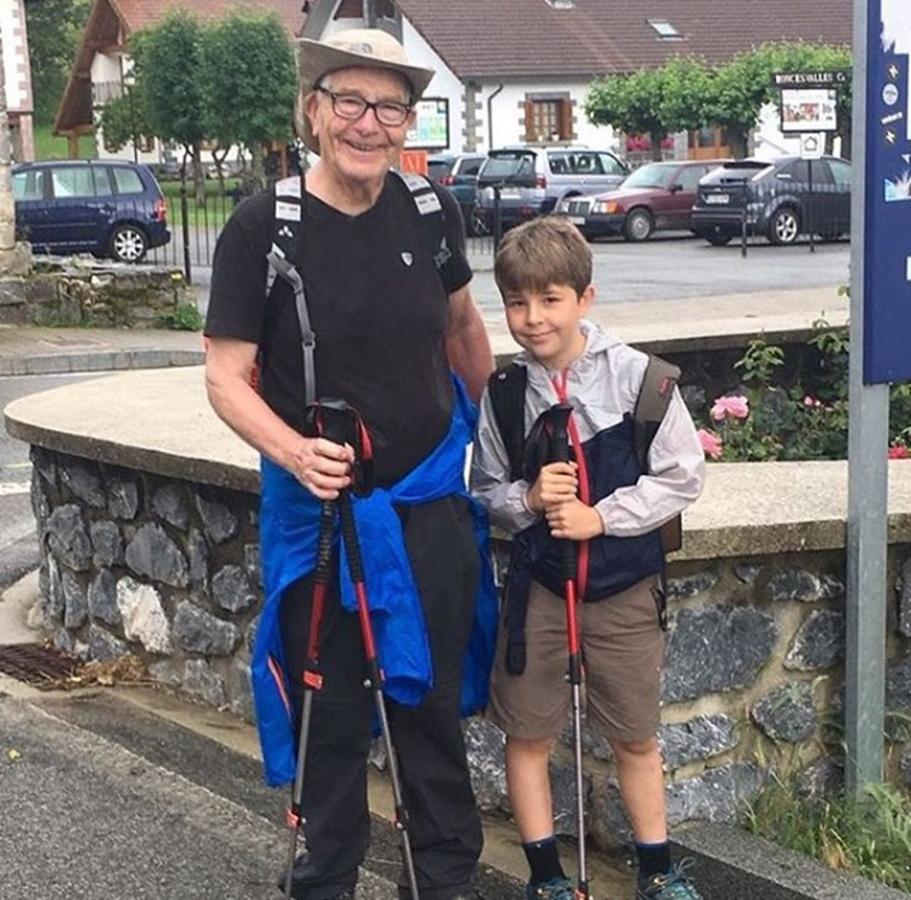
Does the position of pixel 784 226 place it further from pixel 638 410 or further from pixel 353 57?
pixel 353 57

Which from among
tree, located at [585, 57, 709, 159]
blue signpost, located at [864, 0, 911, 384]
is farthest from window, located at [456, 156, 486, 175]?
blue signpost, located at [864, 0, 911, 384]

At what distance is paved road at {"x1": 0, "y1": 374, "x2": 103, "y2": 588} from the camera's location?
7.50 m

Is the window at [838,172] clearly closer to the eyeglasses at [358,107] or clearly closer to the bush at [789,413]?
the bush at [789,413]

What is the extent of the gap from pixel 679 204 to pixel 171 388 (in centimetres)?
2586

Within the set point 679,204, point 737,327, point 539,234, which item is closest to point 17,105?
point 679,204

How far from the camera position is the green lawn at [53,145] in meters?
66.2

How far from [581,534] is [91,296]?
14.4m

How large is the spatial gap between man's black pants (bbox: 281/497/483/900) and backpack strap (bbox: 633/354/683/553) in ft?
1.31

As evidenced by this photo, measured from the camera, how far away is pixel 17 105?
50688 millimetres

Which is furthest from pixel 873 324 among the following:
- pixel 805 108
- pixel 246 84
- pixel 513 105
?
pixel 513 105

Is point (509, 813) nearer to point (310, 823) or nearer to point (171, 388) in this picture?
point (310, 823)

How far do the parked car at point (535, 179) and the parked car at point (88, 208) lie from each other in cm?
695

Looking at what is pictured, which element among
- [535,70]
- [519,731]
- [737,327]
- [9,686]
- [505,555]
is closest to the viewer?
[519,731]

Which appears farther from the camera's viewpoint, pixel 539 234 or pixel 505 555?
pixel 505 555
